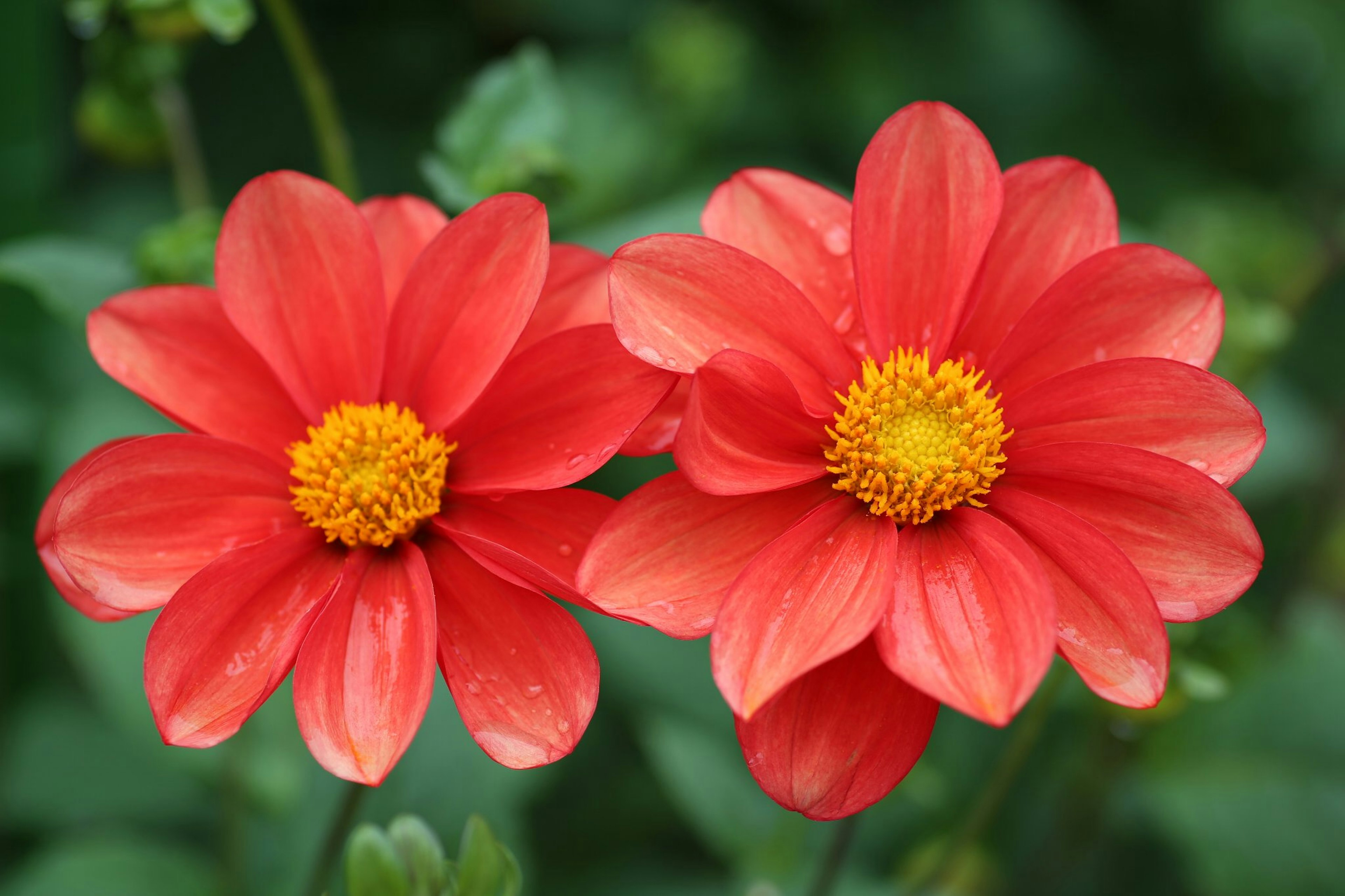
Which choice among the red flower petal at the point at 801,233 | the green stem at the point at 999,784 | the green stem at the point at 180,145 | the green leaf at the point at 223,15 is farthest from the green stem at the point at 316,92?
the green stem at the point at 999,784

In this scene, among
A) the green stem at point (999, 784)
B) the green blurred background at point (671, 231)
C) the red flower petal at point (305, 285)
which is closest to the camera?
the red flower petal at point (305, 285)

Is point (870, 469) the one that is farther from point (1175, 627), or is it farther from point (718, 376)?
point (1175, 627)

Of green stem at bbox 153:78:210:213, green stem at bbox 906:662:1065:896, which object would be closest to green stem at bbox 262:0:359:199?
green stem at bbox 153:78:210:213

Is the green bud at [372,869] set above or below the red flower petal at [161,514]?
below

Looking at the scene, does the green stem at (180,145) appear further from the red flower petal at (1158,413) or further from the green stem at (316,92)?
the red flower petal at (1158,413)

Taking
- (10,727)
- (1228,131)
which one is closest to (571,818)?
(10,727)

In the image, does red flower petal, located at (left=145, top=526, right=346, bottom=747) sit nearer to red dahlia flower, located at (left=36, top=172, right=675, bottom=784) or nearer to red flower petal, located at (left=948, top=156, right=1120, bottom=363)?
red dahlia flower, located at (left=36, top=172, right=675, bottom=784)
